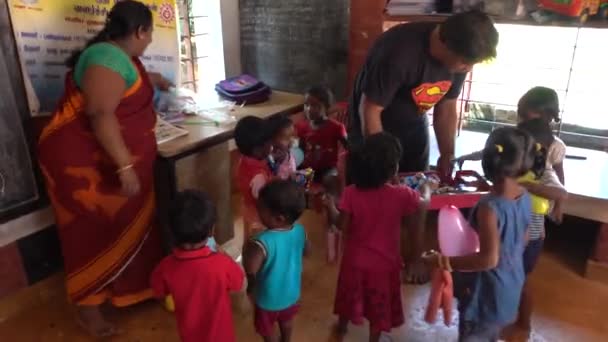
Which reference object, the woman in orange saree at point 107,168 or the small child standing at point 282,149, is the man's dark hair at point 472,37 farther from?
the woman in orange saree at point 107,168

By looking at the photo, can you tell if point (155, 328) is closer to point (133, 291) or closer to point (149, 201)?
point (133, 291)

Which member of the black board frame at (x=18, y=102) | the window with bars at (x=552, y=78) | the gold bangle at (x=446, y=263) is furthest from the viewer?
the window with bars at (x=552, y=78)

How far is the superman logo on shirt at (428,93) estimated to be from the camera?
1883mm

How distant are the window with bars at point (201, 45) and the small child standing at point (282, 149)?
0.94 meters

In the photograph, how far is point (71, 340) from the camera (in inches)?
77.3

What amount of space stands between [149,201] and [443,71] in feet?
3.85

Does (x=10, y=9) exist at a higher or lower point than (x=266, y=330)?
higher

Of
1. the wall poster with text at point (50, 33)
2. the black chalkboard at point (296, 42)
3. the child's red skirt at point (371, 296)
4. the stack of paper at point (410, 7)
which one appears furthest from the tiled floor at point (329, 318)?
the stack of paper at point (410, 7)

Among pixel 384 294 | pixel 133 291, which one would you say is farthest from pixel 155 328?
pixel 384 294

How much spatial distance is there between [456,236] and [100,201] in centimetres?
119

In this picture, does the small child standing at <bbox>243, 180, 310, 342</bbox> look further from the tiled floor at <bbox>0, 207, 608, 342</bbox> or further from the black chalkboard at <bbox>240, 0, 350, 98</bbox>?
the black chalkboard at <bbox>240, 0, 350, 98</bbox>

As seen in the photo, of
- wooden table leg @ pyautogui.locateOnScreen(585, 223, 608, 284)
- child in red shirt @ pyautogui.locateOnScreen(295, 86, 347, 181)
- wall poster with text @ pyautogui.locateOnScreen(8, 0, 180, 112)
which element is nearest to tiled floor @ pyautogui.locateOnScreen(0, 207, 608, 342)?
wooden table leg @ pyautogui.locateOnScreen(585, 223, 608, 284)

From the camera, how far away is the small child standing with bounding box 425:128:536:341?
4.40 feet

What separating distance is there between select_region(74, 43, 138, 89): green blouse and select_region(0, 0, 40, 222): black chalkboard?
406 millimetres
